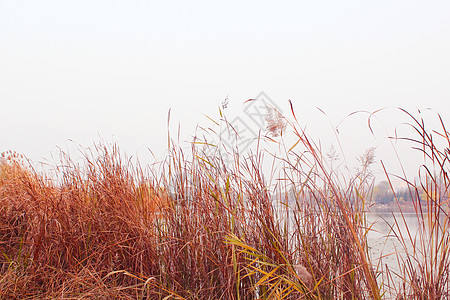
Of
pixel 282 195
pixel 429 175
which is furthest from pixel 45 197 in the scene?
pixel 429 175

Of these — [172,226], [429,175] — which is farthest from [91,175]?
[429,175]

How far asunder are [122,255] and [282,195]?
107 cm

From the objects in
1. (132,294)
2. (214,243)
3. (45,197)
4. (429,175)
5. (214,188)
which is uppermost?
(45,197)

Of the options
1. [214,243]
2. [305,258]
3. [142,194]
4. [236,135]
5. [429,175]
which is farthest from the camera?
[142,194]

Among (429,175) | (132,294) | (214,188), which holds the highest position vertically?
(214,188)

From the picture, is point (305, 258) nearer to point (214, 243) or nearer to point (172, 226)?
point (214, 243)

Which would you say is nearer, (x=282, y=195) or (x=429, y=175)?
(x=429, y=175)

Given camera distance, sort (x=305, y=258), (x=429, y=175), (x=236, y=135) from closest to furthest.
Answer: (x=429, y=175)
(x=305, y=258)
(x=236, y=135)

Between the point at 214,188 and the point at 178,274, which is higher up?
the point at 214,188

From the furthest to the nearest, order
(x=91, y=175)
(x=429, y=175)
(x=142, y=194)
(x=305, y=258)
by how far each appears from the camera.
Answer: (x=91, y=175)
(x=142, y=194)
(x=305, y=258)
(x=429, y=175)

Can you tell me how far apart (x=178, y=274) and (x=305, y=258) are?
0.76 meters

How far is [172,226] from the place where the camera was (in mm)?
2213

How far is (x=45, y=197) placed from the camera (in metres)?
2.52

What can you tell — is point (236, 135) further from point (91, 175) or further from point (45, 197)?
point (45, 197)
